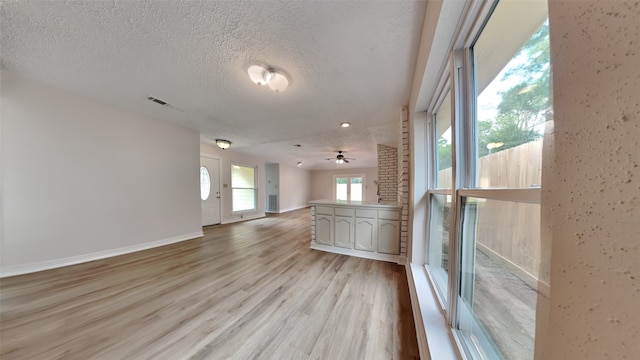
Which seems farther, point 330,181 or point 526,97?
point 330,181

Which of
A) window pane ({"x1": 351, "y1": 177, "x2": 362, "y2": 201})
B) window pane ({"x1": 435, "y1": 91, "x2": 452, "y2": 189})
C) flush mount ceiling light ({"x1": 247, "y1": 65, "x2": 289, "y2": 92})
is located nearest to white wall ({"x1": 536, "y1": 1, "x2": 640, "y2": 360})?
window pane ({"x1": 435, "y1": 91, "x2": 452, "y2": 189})

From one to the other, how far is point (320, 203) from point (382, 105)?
5.90ft

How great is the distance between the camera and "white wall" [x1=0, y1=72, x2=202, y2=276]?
7.17 ft

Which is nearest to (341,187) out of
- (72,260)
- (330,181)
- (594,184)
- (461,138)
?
(330,181)

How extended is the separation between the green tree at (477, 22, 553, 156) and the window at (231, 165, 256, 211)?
6125mm

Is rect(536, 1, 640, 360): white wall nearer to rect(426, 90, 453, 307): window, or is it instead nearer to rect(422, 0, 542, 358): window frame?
rect(422, 0, 542, 358): window frame

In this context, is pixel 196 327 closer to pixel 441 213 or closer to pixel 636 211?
pixel 636 211

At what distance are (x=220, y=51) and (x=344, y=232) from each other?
8.97ft

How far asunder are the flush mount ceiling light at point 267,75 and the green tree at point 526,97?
1.66 m

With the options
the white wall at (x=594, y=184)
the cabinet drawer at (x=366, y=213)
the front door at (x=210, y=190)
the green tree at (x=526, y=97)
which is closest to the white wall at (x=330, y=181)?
the front door at (x=210, y=190)

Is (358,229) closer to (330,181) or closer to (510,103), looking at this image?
(510,103)

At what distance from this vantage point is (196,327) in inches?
57.1

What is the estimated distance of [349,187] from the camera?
9023 millimetres

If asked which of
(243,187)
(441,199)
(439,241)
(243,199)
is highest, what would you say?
(441,199)
